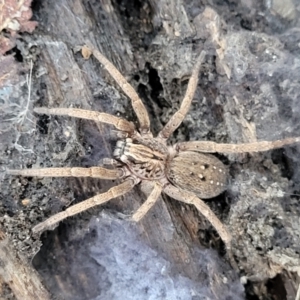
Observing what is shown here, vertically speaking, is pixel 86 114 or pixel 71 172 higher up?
pixel 86 114

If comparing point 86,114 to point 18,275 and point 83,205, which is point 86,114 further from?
point 18,275

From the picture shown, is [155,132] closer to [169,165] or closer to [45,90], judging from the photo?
[169,165]

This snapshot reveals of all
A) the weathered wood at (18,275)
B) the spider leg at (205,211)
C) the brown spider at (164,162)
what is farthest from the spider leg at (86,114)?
the weathered wood at (18,275)

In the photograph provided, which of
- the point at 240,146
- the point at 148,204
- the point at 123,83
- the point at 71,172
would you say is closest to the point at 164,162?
the point at 148,204

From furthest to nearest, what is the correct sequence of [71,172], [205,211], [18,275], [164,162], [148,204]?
1. [164,162]
2. [205,211]
3. [148,204]
4. [71,172]
5. [18,275]

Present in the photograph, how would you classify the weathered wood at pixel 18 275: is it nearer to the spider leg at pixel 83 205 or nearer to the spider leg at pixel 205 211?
the spider leg at pixel 83 205

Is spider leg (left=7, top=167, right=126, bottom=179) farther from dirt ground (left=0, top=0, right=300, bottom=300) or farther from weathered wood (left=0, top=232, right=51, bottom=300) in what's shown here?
weathered wood (left=0, top=232, right=51, bottom=300)

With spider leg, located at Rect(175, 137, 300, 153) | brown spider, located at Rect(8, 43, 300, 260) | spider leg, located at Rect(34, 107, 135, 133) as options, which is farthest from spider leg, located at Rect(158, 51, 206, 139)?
spider leg, located at Rect(34, 107, 135, 133)
